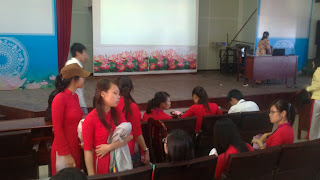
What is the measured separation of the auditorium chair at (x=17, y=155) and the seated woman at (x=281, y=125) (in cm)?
184

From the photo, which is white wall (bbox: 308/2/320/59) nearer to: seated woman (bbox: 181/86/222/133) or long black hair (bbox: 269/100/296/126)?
seated woman (bbox: 181/86/222/133)

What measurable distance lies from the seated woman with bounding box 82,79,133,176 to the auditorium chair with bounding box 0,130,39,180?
88cm

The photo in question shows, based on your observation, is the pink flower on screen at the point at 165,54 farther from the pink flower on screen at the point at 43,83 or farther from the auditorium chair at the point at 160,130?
the auditorium chair at the point at 160,130

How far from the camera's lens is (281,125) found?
235 cm

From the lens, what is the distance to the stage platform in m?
4.54

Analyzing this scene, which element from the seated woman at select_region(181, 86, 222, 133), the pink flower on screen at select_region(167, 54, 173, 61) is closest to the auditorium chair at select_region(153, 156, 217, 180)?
the seated woman at select_region(181, 86, 222, 133)

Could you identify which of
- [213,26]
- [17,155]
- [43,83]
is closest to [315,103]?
[17,155]

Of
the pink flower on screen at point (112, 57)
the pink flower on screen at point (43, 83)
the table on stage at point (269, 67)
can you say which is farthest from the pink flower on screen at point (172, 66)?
the pink flower on screen at point (43, 83)

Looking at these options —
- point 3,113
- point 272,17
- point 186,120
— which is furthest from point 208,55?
point 186,120

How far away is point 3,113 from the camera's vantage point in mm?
4660

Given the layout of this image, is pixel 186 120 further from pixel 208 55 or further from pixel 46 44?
pixel 208 55

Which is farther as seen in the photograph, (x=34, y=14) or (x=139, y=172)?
(x=34, y=14)

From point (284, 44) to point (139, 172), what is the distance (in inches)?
302

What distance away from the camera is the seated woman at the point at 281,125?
2.28 metres
